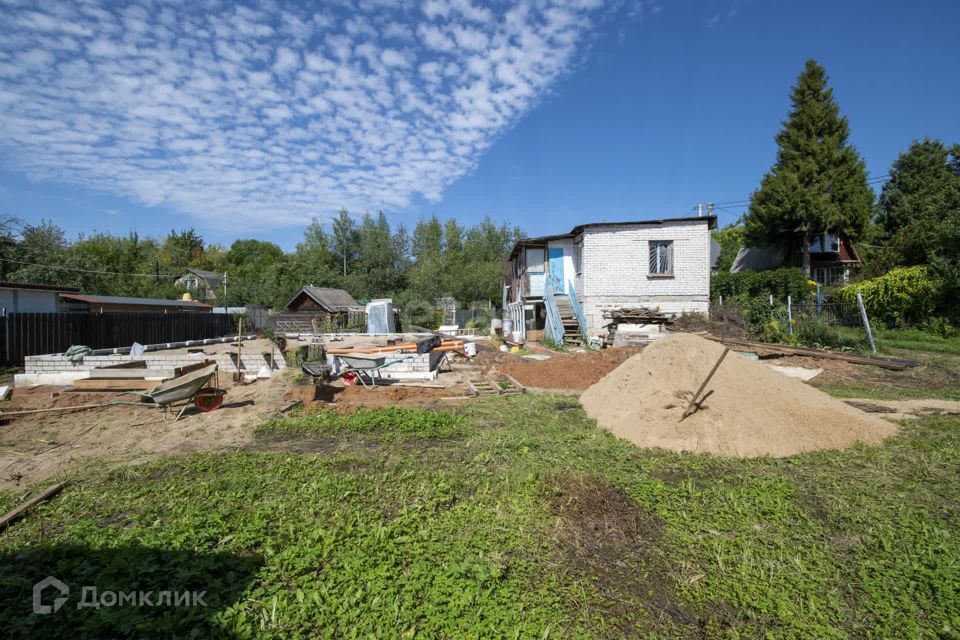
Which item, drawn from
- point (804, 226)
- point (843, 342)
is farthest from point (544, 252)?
point (804, 226)

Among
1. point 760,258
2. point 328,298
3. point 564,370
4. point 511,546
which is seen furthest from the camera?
point 760,258

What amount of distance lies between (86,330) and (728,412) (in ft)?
62.7

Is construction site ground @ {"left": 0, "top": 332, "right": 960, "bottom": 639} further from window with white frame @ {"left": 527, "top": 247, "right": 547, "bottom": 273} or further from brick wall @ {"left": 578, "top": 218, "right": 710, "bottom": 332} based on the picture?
window with white frame @ {"left": 527, "top": 247, "right": 547, "bottom": 273}

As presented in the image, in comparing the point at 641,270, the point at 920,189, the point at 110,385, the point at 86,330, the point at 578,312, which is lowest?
the point at 110,385

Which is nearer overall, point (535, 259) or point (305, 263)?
point (535, 259)

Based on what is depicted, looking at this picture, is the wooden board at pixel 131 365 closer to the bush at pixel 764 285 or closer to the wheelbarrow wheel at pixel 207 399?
the wheelbarrow wheel at pixel 207 399

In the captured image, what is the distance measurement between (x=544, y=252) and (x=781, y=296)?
13.6m

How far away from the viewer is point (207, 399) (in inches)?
311

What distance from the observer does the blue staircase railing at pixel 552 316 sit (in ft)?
61.0

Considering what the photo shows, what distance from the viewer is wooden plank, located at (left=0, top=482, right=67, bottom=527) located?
145 inches

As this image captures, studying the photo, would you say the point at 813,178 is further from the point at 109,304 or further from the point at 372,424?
the point at 109,304

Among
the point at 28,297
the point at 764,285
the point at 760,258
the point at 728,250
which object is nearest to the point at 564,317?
the point at 764,285

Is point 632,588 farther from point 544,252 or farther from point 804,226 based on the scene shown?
point 804,226

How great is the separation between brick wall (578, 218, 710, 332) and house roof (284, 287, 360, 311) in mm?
17477
